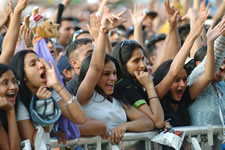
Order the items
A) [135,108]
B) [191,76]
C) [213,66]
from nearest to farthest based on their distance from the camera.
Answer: [135,108] → [213,66] → [191,76]

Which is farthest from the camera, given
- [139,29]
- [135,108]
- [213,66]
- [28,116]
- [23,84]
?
[139,29]

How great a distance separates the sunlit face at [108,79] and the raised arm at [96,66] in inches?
9.1

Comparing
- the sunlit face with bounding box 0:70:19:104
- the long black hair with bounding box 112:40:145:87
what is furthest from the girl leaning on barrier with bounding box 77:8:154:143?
the sunlit face with bounding box 0:70:19:104

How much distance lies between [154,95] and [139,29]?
2.08 meters

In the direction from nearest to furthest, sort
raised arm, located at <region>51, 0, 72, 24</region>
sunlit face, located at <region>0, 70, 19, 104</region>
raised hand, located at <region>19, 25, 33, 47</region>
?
sunlit face, located at <region>0, 70, 19, 104</region>, raised hand, located at <region>19, 25, 33, 47</region>, raised arm, located at <region>51, 0, 72, 24</region>

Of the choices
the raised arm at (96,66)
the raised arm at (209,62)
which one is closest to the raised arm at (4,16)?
the raised arm at (96,66)

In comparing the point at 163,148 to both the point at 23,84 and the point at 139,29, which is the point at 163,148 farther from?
the point at 139,29

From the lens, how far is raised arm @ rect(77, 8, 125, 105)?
13.9ft

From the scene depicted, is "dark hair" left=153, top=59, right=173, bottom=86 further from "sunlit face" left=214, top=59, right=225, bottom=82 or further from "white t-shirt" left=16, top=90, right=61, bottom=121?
"white t-shirt" left=16, top=90, right=61, bottom=121

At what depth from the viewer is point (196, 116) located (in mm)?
5086

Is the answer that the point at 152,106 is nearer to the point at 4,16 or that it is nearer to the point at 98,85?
the point at 98,85

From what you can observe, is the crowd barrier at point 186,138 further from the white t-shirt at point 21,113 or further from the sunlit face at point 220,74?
the sunlit face at point 220,74

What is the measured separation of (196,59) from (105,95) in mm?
1630

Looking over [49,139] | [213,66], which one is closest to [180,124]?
[213,66]
